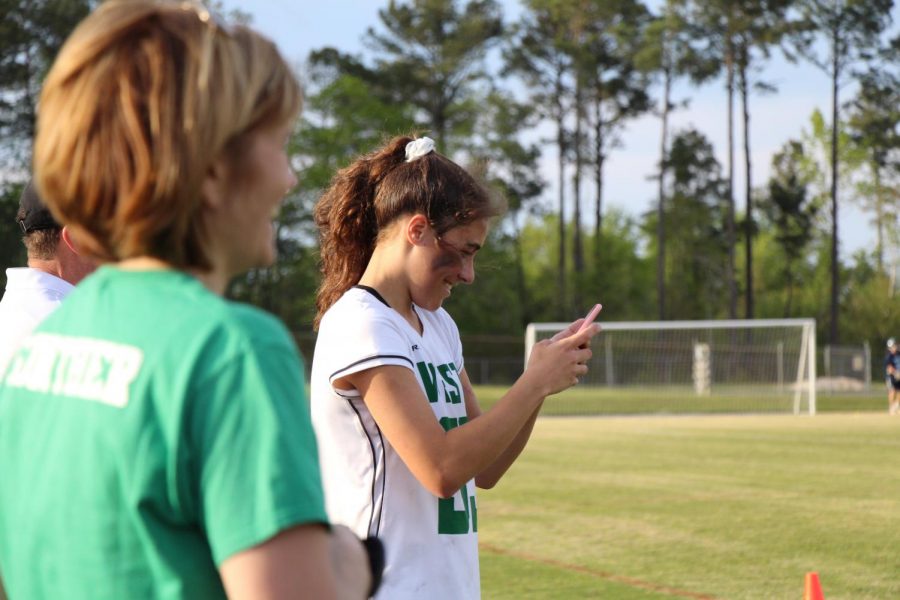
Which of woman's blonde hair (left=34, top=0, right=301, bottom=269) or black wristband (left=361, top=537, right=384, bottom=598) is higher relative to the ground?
woman's blonde hair (left=34, top=0, right=301, bottom=269)

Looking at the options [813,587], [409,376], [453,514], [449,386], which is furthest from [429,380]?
[813,587]

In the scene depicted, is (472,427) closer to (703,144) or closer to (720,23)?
(720,23)

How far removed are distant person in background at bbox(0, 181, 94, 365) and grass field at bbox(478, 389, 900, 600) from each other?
471 cm

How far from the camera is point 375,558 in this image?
1.62 meters

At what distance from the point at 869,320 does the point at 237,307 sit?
73.0 meters

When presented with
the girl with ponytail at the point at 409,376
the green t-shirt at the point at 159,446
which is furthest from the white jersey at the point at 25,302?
the green t-shirt at the point at 159,446

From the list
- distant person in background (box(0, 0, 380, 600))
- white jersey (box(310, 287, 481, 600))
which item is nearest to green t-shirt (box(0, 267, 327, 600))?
distant person in background (box(0, 0, 380, 600))

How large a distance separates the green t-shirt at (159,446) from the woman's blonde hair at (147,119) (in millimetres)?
68

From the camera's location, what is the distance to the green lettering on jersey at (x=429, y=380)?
3.23m

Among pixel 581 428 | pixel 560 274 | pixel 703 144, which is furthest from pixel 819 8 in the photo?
pixel 581 428

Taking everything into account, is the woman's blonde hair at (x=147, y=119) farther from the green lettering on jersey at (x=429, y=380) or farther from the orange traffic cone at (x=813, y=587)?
the orange traffic cone at (x=813, y=587)

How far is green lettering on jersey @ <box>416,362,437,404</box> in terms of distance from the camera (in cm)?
323

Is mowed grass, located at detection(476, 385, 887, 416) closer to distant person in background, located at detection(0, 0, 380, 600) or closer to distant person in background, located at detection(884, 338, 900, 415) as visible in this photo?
distant person in background, located at detection(884, 338, 900, 415)

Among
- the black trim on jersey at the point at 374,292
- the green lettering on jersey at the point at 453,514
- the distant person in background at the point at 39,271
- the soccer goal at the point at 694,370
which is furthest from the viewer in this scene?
the soccer goal at the point at 694,370
